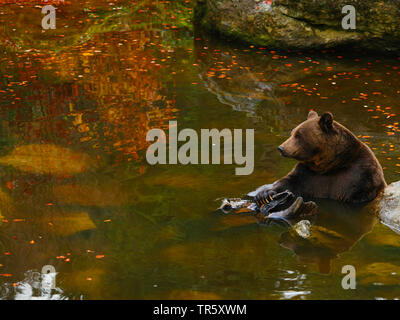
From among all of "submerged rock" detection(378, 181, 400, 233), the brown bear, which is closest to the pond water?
"submerged rock" detection(378, 181, 400, 233)

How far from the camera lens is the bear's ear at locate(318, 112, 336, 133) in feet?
23.6

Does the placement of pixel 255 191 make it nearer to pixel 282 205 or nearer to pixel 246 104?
pixel 282 205

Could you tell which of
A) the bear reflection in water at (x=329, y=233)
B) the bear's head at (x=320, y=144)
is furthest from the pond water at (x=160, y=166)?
the bear's head at (x=320, y=144)

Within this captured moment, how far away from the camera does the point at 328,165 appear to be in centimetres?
753

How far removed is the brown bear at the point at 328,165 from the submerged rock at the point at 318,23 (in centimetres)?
639

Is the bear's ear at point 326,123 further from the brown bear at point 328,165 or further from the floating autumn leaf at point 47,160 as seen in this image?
the floating autumn leaf at point 47,160

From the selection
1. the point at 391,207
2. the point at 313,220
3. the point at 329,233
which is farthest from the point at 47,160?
the point at 391,207

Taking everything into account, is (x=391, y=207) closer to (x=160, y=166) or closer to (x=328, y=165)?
(x=328, y=165)

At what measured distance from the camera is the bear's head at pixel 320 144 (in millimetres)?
7246

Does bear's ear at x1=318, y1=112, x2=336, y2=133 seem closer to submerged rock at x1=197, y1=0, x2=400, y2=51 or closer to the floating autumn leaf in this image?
the floating autumn leaf

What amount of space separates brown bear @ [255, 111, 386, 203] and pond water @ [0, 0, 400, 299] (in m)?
0.31

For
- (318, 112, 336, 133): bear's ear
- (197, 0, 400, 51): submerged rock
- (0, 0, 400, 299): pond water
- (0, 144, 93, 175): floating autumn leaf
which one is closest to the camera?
(0, 0, 400, 299): pond water
